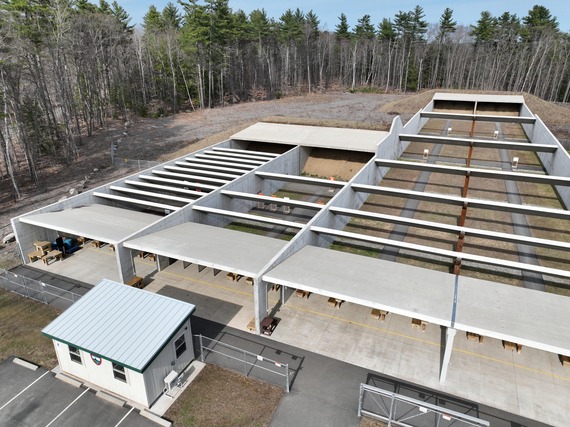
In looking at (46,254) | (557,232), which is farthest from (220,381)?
(557,232)

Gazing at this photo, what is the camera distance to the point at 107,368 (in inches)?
621

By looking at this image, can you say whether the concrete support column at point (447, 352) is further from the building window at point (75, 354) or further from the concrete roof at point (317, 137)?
the concrete roof at point (317, 137)

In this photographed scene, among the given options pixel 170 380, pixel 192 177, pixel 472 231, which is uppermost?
pixel 192 177

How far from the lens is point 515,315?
1614 centimetres

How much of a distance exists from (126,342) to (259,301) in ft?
21.6

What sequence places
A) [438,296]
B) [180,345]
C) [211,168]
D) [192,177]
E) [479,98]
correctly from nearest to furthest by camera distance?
[180,345]
[438,296]
[192,177]
[211,168]
[479,98]

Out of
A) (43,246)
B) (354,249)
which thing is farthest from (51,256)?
(354,249)

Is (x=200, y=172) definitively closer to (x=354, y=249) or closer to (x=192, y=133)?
(x=354, y=249)

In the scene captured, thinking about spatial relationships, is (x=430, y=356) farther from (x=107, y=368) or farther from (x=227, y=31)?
(x=227, y=31)

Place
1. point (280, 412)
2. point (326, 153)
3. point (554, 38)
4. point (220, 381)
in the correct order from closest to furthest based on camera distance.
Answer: point (280, 412)
point (220, 381)
point (326, 153)
point (554, 38)

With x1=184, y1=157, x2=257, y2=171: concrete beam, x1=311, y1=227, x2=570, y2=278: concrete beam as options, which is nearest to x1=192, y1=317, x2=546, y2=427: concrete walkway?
x1=311, y1=227, x2=570, y2=278: concrete beam

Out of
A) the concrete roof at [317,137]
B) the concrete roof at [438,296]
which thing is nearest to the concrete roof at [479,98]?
the concrete roof at [317,137]

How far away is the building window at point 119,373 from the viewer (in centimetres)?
1542

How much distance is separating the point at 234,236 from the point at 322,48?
107m
